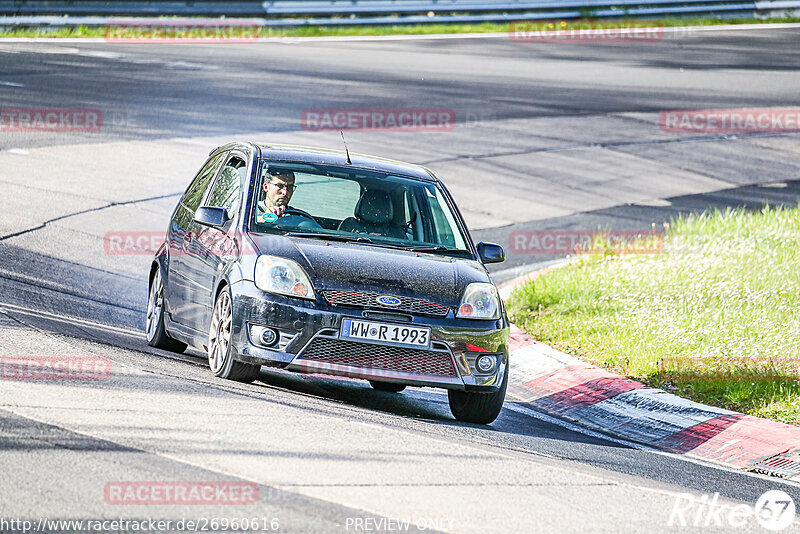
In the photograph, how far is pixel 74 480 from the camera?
17.8 ft

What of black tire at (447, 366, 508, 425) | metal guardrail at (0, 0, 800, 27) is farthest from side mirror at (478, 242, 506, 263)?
metal guardrail at (0, 0, 800, 27)

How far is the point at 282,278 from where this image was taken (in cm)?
795

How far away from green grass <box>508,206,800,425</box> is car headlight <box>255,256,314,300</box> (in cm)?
331

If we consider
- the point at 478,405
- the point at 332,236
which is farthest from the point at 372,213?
the point at 478,405

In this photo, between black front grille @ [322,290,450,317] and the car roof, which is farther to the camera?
the car roof

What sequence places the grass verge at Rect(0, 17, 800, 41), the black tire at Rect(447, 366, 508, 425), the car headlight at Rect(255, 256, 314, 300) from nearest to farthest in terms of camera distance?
the car headlight at Rect(255, 256, 314, 300) < the black tire at Rect(447, 366, 508, 425) < the grass verge at Rect(0, 17, 800, 41)

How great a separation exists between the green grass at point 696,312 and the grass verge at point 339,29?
19692 mm

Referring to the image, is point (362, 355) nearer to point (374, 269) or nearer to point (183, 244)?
point (374, 269)

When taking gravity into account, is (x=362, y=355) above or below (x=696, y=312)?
above

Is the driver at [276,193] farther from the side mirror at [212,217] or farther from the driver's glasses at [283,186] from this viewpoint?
the side mirror at [212,217]

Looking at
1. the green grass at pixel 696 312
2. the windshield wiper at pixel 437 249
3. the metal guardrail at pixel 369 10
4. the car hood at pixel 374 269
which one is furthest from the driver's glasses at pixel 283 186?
the metal guardrail at pixel 369 10

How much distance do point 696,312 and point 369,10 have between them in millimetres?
25531

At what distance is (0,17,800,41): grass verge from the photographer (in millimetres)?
30547

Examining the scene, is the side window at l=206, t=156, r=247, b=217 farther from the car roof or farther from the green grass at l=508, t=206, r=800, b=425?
the green grass at l=508, t=206, r=800, b=425
